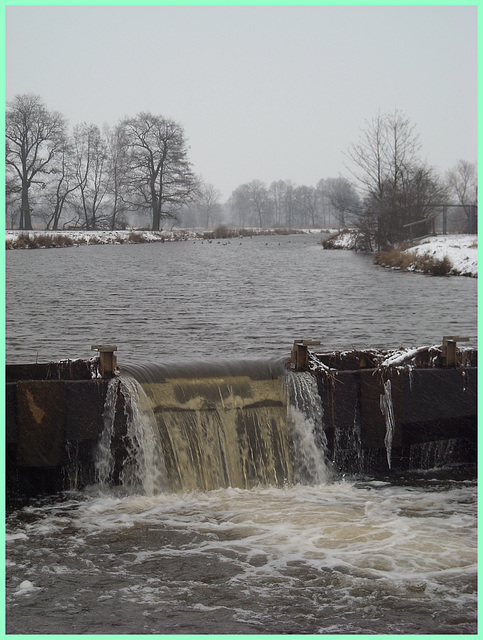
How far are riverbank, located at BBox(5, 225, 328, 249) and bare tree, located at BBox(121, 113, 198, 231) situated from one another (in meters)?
2.11

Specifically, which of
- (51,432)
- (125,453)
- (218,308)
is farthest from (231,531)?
(218,308)

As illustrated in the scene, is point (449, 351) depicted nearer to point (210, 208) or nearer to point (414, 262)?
point (414, 262)

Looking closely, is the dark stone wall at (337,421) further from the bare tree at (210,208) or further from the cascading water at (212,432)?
the bare tree at (210,208)

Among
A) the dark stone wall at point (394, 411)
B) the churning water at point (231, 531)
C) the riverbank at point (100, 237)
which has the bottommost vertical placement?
the churning water at point (231, 531)

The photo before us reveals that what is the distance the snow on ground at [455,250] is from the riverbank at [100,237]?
2567 cm

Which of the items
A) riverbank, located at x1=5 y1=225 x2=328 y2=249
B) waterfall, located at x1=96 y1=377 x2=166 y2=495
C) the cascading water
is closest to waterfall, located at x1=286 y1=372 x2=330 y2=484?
the cascading water

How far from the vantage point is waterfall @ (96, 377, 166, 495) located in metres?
9.79

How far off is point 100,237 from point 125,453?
183ft

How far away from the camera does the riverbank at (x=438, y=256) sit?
35875 millimetres

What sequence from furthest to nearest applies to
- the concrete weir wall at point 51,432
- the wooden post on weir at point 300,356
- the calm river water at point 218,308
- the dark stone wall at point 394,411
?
1. the calm river water at point 218,308
2. the wooden post on weir at point 300,356
3. the dark stone wall at point 394,411
4. the concrete weir wall at point 51,432

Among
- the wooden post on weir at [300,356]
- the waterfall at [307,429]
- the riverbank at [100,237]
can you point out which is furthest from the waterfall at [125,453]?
the riverbank at [100,237]

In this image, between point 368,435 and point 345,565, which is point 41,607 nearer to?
point 345,565

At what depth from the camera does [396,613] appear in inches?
263

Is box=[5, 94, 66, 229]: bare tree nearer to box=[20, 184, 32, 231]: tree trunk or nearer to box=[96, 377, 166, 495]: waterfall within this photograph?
box=[20, 184, 32, 231]: tree trunk
